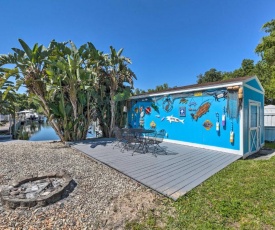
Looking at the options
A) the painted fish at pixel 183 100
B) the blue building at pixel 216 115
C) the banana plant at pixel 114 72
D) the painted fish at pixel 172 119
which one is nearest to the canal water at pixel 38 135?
the banana plant at pixel 114 72

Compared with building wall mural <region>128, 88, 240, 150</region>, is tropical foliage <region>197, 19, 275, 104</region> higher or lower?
higher

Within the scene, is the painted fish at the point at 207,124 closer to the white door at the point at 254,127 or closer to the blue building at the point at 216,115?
→ the blue building at the point at 216,115

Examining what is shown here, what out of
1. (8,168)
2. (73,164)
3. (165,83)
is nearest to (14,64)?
(8,168)

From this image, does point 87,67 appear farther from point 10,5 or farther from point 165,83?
point 165,83

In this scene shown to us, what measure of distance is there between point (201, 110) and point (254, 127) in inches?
95.8

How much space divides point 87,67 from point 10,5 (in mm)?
4206

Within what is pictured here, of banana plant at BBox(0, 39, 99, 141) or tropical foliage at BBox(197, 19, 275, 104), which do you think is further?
tropical foliage at BBox(197, 19, 275, 104)

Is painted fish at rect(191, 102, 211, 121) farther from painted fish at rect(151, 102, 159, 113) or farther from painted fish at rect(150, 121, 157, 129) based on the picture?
painted fish at rect(150, 121, 157, 129)

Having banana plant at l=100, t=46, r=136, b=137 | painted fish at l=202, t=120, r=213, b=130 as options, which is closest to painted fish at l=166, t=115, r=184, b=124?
painted fish at l=202, t=120, r=213, b=130

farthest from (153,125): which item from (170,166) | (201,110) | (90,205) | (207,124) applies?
(90,205)

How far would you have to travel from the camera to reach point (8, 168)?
4.74 metres

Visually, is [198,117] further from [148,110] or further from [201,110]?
[148,110]

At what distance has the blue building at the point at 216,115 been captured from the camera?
6.24 metres

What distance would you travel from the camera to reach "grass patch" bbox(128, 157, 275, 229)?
93.7 inches
